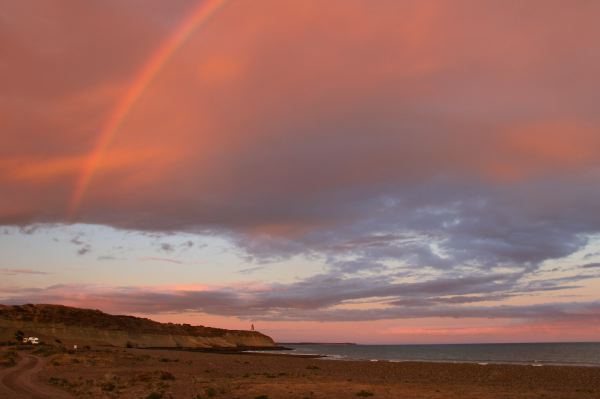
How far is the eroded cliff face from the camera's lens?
12398 cm

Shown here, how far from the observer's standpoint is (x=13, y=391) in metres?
29.7

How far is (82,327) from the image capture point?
5325 inches

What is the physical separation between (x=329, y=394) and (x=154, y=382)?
12540mm

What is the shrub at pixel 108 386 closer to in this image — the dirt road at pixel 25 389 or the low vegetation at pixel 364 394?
→ the dirt road at pixel 25 389

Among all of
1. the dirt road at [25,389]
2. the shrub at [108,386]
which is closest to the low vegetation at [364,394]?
the shrub at [108,386]

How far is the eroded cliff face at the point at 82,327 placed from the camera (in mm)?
123975

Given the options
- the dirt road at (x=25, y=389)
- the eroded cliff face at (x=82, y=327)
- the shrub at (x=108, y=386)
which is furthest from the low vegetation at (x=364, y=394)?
the eroded cliff face at (x=82, y=327)

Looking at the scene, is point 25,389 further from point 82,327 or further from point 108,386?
point 82,327

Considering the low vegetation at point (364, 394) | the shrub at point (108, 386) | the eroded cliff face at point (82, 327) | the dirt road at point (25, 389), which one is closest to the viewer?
the dirt road at point (25, 389)

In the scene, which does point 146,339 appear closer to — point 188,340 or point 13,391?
point 188,340

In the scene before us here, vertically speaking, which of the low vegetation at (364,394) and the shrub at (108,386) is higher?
the low vegetation at (364,394)

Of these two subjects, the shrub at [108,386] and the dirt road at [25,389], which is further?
the shrub at [108,386]

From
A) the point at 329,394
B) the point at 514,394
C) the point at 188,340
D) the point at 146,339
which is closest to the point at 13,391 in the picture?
the point at 329,394

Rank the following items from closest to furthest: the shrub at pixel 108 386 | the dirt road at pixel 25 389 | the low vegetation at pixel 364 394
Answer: the dirt road at pixel 25 389 < the low vegetation at pixel 364 394 < the shrub at pixel 108 386
